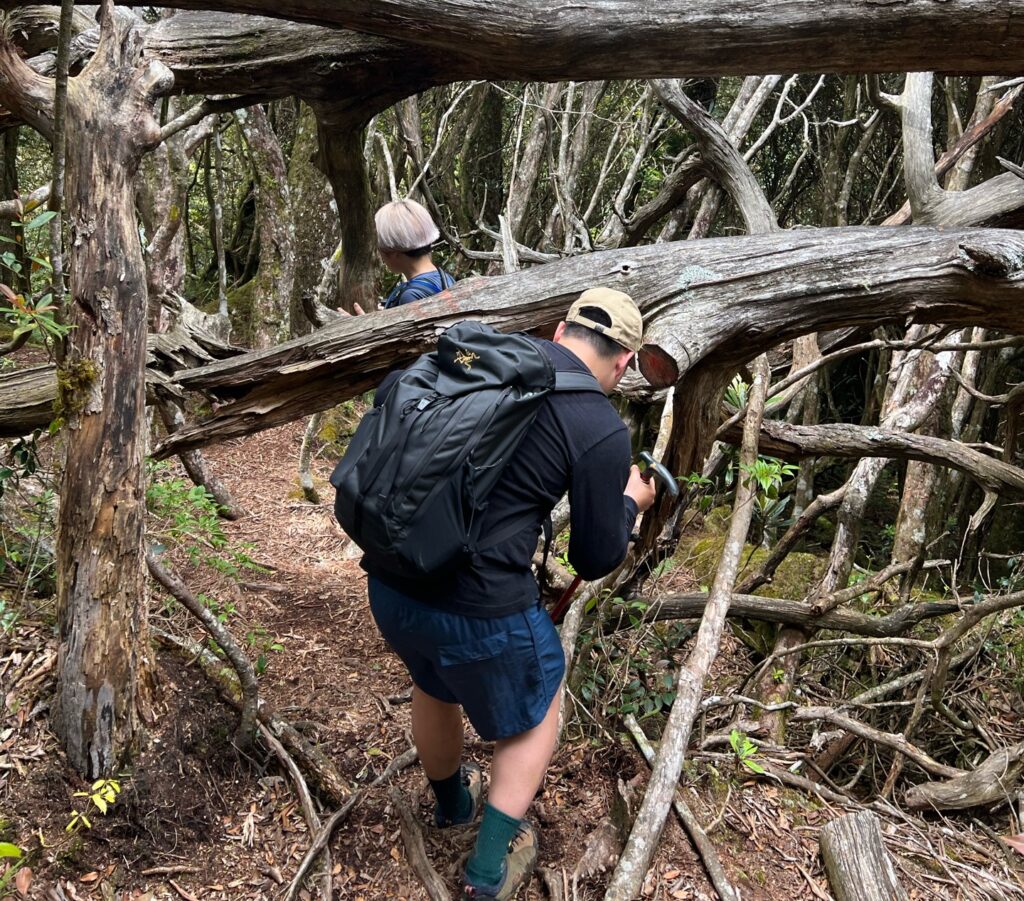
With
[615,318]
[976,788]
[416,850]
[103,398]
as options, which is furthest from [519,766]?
[976,788]

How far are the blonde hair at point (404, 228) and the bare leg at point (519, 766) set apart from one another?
84.9 inches

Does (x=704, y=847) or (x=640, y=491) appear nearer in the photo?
(x=640, y=491)

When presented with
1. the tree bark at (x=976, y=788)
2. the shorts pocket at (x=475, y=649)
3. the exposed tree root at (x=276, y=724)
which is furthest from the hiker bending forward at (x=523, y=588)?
the tree bark at (x=976, y=788)

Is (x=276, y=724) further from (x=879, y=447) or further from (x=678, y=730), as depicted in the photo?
(x=879, y=447)

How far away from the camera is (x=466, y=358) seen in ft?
6.89

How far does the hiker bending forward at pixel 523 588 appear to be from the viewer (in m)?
2.09

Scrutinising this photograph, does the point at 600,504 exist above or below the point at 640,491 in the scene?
above

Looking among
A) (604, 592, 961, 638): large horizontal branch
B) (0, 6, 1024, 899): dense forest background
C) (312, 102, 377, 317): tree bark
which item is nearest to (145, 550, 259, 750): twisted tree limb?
(0, 6, 1024, 899): dense forest background

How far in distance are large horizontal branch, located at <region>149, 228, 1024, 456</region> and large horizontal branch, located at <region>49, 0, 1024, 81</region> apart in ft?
2.14

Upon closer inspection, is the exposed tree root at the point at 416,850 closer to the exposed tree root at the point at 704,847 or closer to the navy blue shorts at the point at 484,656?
the navy blue shorts at the point at 484,656

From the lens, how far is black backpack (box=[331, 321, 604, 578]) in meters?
1.94

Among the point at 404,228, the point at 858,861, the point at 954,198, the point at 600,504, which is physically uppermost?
the point at 954,198

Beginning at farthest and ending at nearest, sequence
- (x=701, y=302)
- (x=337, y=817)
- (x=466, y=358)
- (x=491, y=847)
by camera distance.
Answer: (x=701, y=302), (x=337, y=817), (x=491, y=847), (x=466, y=358)

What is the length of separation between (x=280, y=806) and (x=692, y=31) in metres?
3.18
